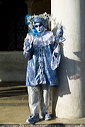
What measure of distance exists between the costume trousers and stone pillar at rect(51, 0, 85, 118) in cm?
24

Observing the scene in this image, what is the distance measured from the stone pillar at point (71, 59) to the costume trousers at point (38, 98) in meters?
0.24

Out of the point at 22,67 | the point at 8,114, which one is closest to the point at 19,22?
the point at 22,67

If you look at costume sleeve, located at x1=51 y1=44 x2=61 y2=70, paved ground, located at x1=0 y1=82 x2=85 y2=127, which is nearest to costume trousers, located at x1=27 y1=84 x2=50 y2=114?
paved ground, located at x1=0 y1=82 x2=85 y2=127

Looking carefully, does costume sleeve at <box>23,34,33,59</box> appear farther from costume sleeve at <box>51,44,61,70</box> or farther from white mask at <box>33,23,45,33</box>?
costume sleeve at <box>51,44,61,70</box>

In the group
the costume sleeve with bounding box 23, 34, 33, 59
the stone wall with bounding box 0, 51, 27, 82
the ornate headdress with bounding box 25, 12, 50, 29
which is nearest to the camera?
the costume sleeve with bounding box 23, 34, 33, 59

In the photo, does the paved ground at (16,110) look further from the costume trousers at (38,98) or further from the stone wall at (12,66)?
the stone wall at (12,66)

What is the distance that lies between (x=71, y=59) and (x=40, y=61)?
493 millimetres

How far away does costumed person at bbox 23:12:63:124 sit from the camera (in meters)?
4.11

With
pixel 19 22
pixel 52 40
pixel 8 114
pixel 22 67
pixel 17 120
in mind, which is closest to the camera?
pixel 52 40

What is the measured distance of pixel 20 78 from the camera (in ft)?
31.3

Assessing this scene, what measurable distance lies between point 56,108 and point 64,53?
886mm

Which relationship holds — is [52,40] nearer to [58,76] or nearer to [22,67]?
[58,76]

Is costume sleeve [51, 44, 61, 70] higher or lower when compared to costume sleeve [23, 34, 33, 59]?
lower

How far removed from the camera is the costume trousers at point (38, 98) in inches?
165
